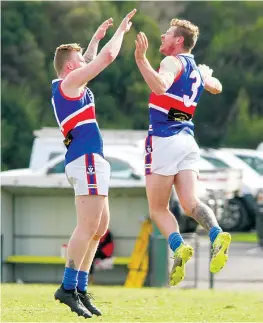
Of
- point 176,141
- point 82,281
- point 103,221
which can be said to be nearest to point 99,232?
point 103,221

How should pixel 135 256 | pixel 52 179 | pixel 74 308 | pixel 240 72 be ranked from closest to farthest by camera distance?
pixel 74 308 < pixel 135 256 < pixel 52 179 < pixel 240 72

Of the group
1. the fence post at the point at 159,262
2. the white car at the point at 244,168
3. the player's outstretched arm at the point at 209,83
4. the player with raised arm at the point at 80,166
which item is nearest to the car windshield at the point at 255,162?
the white car at the point at 244,168

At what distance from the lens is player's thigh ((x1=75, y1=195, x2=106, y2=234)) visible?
965 centimetres

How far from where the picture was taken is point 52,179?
838 inches

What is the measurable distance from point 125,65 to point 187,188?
3018cm

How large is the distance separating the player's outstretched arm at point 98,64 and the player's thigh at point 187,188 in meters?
1.26

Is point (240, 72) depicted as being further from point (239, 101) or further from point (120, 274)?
point (120, 274)

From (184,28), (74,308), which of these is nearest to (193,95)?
(184,28)

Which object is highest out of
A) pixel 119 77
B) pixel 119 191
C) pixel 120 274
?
pixel 119 77

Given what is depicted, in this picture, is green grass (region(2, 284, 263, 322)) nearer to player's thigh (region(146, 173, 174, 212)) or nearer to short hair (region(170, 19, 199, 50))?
player's thigh (region(146, 173, 174, 212))

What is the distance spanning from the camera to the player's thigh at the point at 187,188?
395 inches

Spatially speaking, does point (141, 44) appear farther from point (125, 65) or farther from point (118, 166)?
point (125, 65)

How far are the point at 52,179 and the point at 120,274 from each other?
2.17 meters

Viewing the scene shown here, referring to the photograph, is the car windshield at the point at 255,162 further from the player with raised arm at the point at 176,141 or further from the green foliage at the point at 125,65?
the player with raised arm at the point at 176,141
